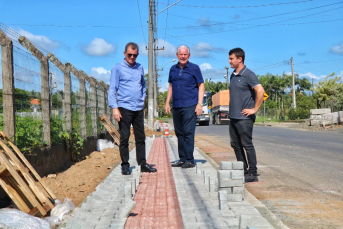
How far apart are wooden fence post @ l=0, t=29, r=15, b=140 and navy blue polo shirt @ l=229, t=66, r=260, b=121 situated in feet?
9.70

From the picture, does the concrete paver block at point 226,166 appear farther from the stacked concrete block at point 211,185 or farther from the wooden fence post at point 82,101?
the wooden fence post at point 82,101

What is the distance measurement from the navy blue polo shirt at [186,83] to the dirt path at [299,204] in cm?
178

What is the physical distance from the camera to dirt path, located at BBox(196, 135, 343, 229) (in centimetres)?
406

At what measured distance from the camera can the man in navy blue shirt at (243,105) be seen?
5984 millimetres

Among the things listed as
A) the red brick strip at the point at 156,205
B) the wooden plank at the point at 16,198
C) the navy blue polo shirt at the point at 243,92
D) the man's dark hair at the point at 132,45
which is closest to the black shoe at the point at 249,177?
→ the navy blue polo shirt at the point at 243,92

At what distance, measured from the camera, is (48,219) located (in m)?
4.13

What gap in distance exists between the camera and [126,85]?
6.91 metres

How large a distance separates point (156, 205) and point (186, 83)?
10.5 feet

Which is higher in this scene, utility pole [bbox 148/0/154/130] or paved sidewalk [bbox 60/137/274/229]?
utility pole [bbox 148/0/154/130]

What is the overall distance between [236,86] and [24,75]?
3.12 metres

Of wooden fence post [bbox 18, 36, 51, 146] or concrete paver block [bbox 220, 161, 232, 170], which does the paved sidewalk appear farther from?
wooden fence post [bbox 18, 36, 51, 146]

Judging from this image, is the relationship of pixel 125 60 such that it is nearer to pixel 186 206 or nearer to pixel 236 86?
pixel 236 86

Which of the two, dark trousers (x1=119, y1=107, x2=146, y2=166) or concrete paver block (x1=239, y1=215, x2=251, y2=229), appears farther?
dark trousers (x1=119, y1=107, x2=146, y2=166)

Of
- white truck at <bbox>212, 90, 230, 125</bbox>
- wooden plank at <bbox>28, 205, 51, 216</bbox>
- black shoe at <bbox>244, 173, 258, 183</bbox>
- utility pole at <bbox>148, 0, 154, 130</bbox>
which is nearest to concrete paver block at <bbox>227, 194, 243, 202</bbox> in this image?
black shoe at <bbox>244, 173, 258, 183</bbox>
